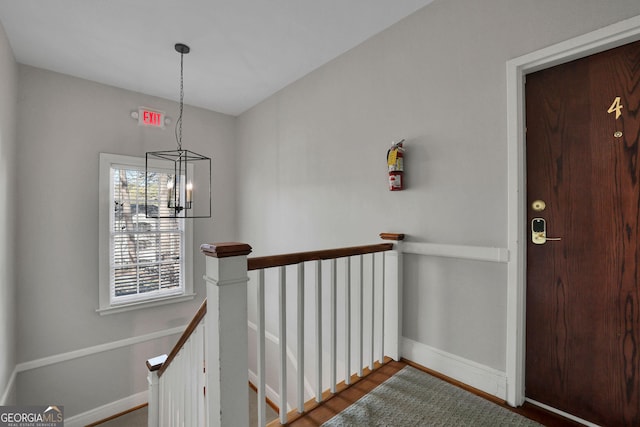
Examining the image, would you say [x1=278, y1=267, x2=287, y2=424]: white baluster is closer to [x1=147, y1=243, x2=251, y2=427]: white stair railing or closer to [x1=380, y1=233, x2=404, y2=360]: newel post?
[x1=147, y1=243, x2=251, y2=427]: white stair railing

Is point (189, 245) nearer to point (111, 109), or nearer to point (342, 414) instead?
point (111, 109)

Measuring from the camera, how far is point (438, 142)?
195 centimetres

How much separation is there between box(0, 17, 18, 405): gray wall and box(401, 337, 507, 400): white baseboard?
312cm

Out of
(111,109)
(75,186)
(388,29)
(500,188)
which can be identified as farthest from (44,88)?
(500,188)

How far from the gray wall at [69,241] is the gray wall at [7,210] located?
142 mm

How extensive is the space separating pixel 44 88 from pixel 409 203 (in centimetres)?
367

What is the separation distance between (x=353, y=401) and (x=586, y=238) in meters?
1.49

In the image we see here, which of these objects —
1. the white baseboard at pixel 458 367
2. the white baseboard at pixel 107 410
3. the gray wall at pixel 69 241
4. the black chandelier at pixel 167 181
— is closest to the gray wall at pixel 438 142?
the white baseboard at pixel 458 367

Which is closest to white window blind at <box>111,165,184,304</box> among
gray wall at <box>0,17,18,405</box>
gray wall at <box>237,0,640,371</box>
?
gray wall at <box>0,17,18,405</box>

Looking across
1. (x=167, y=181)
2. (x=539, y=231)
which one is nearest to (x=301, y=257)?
(x=539, y=231)

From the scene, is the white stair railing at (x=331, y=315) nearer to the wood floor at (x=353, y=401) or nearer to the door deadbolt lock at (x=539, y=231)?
the wood floor at (x=353, y=401)

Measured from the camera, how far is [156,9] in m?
2.07

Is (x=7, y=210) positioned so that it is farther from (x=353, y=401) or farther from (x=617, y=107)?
(x=617, y=107)

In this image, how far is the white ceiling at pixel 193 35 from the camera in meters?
2.05
